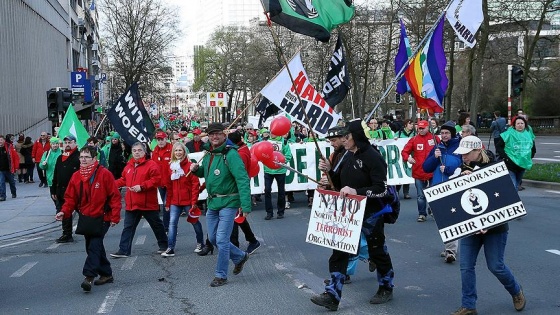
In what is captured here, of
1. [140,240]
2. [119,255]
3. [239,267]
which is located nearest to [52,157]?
[140,240]

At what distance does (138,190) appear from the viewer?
9367mm

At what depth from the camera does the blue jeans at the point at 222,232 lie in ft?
25.7

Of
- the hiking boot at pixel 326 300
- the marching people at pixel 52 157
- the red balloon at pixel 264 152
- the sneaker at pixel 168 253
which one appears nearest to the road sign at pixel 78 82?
the marching people at pixel 52 157

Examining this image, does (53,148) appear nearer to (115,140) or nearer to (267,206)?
(115,140)

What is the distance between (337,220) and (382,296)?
896 millimetres

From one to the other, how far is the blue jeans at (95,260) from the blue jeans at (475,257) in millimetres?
4100

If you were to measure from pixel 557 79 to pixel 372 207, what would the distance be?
5449cm

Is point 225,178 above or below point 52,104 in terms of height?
below

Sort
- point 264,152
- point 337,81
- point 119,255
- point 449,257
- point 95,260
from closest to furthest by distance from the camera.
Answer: point 95,260
point 264,152
point 449,257
point 119,255
point 337,81

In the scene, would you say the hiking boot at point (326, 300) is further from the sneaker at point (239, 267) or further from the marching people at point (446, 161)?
the marching people at point (446, 161)

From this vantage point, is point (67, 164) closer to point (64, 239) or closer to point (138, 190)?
point (64, 239)

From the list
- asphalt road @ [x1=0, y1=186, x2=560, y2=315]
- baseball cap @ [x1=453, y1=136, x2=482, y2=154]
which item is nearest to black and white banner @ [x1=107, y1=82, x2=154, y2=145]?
asphalt road @ [x1=0, y1=186, x2=560, y2=315]

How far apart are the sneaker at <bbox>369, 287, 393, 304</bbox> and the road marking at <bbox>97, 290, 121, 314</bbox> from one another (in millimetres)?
2626

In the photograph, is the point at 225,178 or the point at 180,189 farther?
the point at 180,189
